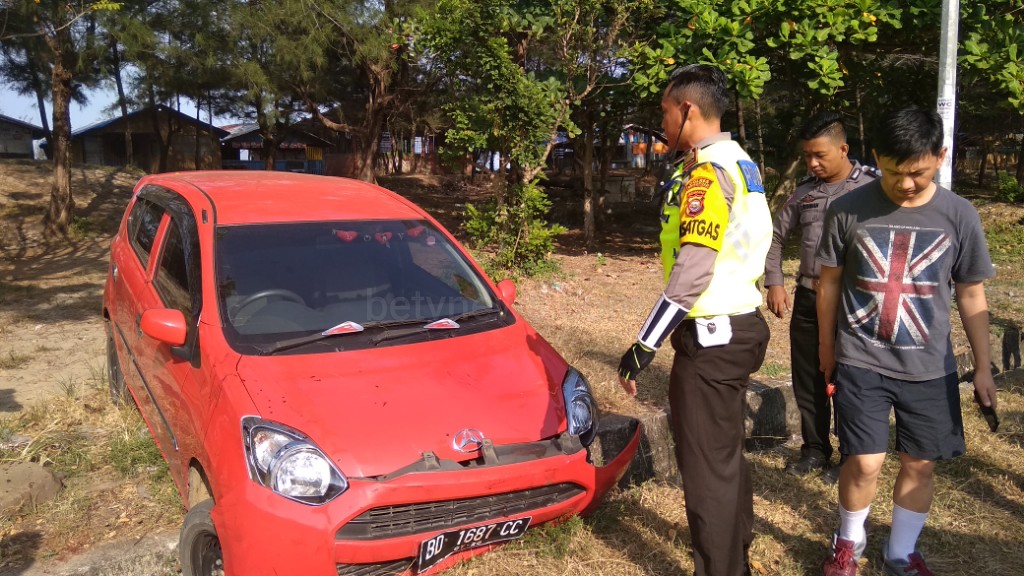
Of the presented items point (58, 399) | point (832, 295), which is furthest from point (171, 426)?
point (832, 295)

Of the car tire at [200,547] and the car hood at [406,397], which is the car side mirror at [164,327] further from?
the car tire at [200,547]

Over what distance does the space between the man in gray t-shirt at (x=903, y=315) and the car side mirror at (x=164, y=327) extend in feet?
8.32

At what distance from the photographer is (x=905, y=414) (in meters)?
2.84

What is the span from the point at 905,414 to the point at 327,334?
7.33 ft

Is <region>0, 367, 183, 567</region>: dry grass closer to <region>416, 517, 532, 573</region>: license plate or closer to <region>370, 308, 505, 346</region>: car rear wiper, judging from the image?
<region>370, 308, 505, 346</region>: car rear wiper

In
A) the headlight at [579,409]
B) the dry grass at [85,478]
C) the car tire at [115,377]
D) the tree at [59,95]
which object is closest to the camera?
the headlight at [579,409]

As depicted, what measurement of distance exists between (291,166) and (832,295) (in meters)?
38.9

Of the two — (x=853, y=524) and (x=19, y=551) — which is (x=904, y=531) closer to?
(x=853, y=524)

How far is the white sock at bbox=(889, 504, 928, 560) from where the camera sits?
2.95 m

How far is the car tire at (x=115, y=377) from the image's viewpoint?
16.1ft

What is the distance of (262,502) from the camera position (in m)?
2.60

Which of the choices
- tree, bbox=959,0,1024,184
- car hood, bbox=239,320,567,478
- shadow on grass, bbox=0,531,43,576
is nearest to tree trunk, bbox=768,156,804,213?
tree, bbox=959,0,1024,184

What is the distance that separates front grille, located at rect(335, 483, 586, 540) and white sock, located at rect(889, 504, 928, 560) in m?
1.29

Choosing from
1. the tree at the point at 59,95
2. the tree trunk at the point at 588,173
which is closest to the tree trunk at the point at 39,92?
the tree at the point at 59,95
